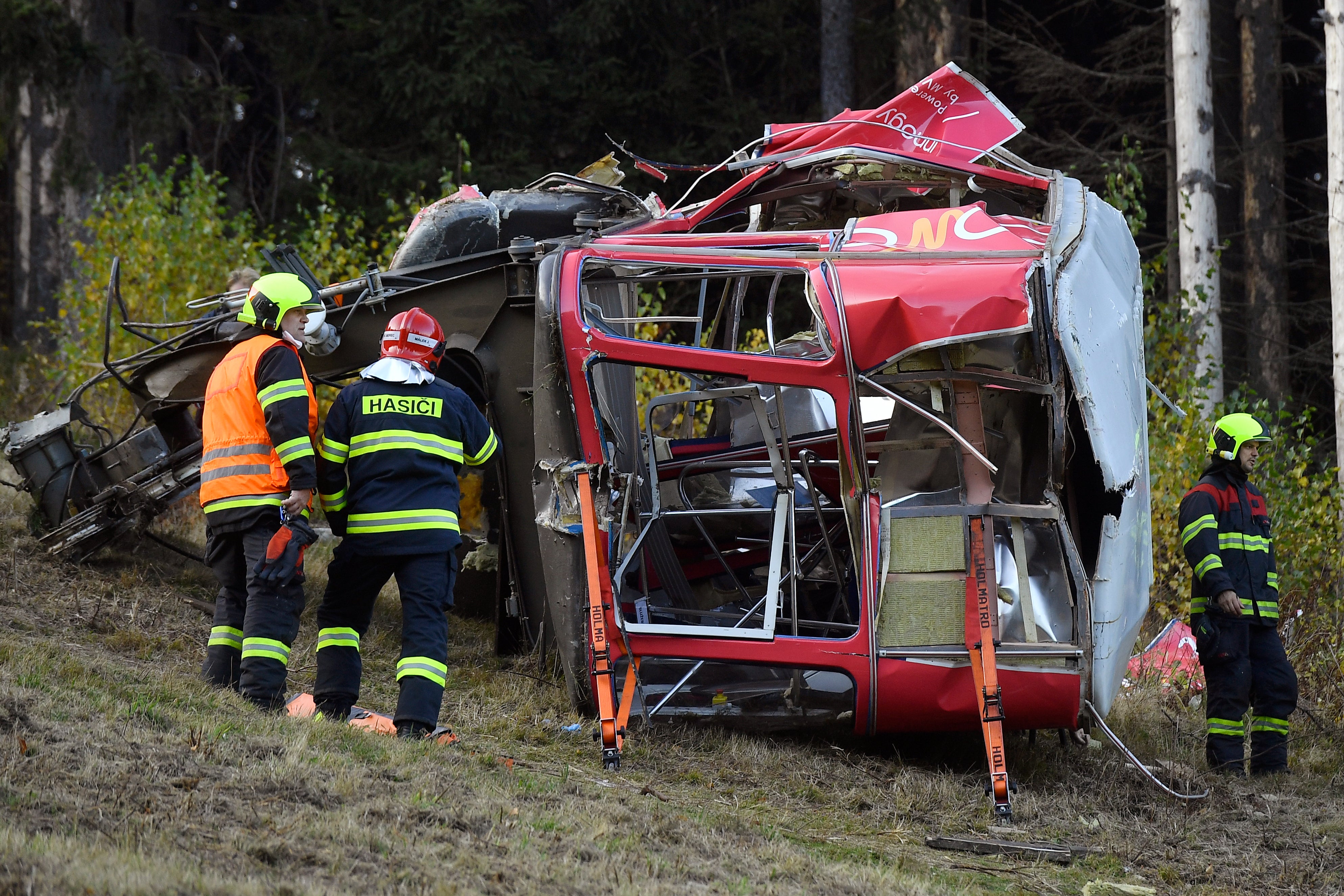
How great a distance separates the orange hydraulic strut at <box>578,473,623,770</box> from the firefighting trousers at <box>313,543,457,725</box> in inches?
22.0

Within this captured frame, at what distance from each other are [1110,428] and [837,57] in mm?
11108

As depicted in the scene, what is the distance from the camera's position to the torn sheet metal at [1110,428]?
529cm

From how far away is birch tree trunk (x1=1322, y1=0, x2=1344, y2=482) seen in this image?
9.70 metres

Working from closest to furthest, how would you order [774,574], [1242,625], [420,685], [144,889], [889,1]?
[144,889] < [420,685] < [774,574] < [1242,625] < [889,1]

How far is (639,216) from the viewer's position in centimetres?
743

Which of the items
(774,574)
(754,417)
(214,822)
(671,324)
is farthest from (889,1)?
(214,822)

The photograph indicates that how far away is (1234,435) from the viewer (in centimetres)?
673

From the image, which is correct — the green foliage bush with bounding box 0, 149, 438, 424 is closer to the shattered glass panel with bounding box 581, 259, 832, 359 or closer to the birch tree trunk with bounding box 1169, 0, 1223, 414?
the shattered glass panel with bounding box 581, 259, 832, 359

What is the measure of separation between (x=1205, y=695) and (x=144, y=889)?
6561mm

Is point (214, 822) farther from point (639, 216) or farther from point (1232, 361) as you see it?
point (1232, 361)

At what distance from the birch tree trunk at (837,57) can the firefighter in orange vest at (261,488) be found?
36.5ft

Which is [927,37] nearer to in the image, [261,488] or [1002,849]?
[261,488]

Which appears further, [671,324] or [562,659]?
[671,324]

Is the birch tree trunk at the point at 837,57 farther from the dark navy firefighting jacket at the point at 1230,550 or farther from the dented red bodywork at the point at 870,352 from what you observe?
the dented red bodywork at the point at 870,352
